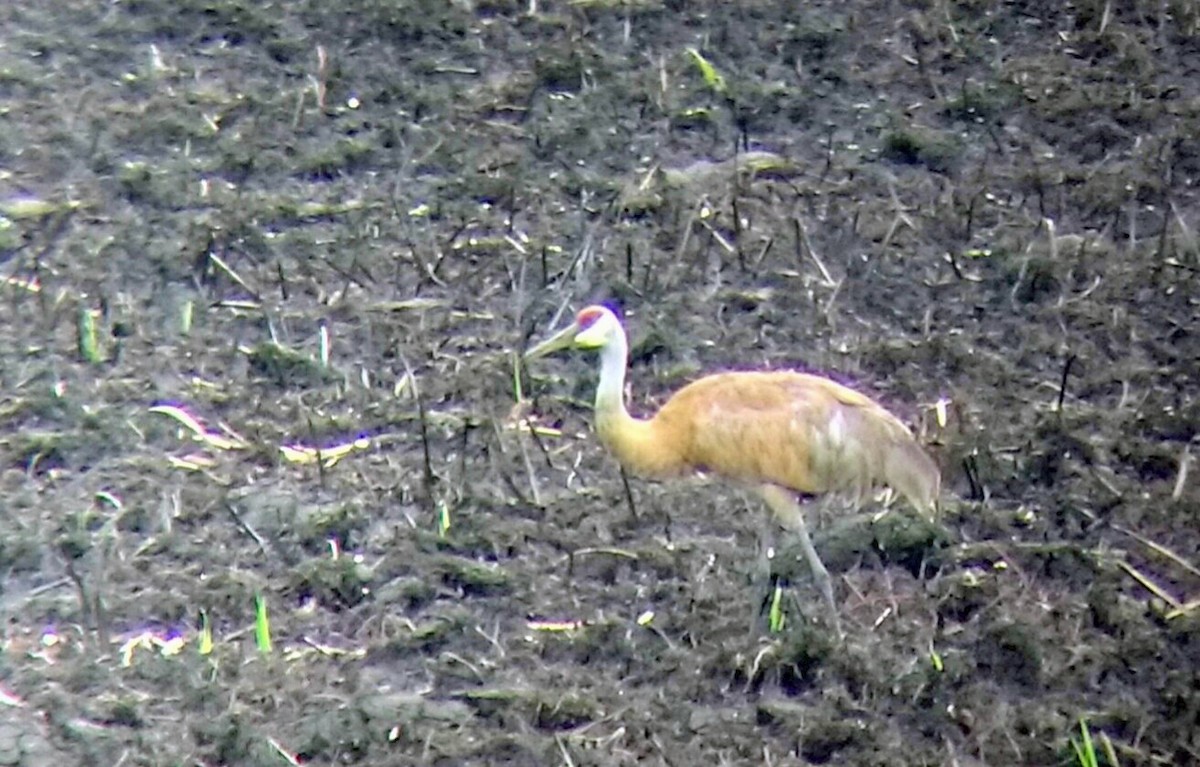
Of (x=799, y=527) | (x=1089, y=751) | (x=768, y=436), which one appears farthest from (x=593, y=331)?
(x=1089, y=751)

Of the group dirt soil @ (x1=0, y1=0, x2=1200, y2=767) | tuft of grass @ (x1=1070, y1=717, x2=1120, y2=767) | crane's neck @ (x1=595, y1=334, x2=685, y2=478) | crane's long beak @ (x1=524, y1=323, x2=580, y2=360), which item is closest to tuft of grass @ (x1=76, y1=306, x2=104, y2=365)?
dirt soil @ (x1=0, y1=0, x2=1200, y2=767)

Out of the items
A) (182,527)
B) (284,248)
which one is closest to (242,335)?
(284,248)

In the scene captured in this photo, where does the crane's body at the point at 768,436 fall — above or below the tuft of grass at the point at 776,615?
above

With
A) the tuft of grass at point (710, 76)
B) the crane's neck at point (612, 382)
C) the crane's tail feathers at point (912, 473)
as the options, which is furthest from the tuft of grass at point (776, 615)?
the tuft of grass at point (710, 76)

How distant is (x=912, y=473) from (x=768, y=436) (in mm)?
401

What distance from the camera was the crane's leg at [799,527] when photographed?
5363 mm

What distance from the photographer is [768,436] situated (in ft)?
17.7

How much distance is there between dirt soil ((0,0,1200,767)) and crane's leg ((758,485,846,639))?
91 mm

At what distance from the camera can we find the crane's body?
5406mm

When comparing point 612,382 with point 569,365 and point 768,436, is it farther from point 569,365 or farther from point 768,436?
point 569,365

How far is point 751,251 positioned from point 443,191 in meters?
1.14

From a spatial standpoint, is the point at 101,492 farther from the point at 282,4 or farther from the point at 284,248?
the point at 282,4

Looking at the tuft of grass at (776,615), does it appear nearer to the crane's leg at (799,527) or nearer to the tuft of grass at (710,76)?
the crane's leg at (799,527)

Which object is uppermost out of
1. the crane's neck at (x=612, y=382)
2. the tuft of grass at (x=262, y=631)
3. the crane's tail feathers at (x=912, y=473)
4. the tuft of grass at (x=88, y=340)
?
the crane's neck at (x=612, y=382)
